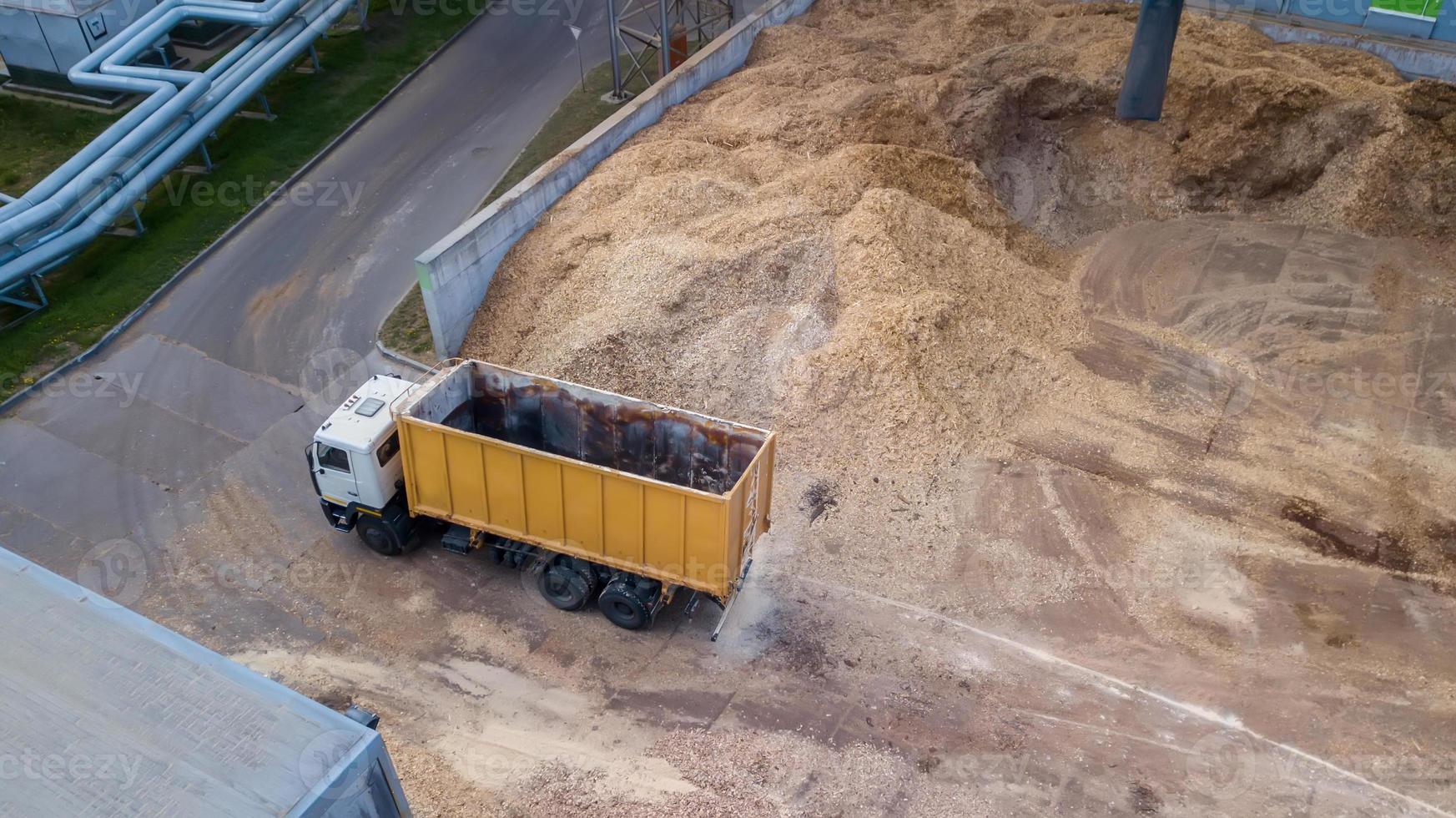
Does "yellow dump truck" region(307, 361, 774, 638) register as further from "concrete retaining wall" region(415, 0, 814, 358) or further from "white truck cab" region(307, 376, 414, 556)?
"concrete retaining wall" region(415, 0, 814, 358)

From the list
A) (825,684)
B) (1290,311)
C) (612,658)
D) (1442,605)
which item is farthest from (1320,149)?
(612,658)

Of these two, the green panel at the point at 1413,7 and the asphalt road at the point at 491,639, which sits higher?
the green panel at the point at 1413,7

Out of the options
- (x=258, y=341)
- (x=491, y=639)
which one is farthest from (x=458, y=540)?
(x=258, y=341)

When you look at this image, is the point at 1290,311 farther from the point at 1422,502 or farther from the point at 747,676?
the point at 747,676

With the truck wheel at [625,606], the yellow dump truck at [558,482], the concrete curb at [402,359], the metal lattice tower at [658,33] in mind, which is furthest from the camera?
the metal lattice tower at [658,33]

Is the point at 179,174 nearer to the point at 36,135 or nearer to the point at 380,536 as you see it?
the point at 36,135

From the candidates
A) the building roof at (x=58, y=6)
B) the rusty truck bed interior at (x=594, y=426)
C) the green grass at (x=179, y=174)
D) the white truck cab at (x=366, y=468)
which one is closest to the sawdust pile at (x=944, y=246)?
the rusty truck bed interior at (x=594, y=426)

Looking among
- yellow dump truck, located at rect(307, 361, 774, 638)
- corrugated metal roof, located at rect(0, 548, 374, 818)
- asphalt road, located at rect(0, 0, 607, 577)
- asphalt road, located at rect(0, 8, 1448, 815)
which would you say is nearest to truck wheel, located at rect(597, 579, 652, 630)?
yellow dump truck, located at rect(307, 361, 774, 638)

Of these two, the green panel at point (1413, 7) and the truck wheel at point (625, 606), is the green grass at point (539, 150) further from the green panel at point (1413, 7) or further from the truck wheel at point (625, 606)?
the green panel at point (1413, 7)

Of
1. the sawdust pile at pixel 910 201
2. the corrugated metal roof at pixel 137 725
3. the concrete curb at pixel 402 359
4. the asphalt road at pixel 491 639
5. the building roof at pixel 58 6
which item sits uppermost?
the building roof at pixel 58 6
